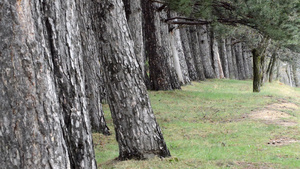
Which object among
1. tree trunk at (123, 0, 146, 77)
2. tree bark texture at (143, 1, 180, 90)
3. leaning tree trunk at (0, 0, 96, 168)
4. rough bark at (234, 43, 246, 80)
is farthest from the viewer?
rough bark at (234, 43, 246, 80)

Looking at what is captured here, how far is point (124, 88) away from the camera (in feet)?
21.3

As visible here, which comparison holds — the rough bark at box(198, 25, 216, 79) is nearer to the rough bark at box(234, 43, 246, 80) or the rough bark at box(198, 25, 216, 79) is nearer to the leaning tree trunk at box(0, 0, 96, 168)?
the rough bark at box(234, 43, 246, 80)

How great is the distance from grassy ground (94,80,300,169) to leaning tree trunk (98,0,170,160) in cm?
35

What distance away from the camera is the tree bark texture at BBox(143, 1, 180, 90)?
1770 cm

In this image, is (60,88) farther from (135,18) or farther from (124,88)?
(135,18)

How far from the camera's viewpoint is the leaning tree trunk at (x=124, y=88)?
21.4 ft

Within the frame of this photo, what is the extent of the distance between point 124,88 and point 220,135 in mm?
4412

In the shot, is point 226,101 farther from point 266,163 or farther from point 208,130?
point 266,163

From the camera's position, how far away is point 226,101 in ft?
56.6

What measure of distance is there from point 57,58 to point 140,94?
2212 millimetres

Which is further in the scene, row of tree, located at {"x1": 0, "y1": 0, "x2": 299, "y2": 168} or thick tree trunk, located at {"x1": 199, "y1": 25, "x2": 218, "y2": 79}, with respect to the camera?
thick tree trunk, located at {"x1": 199, "y1": 25, "x2": 218, "y2": 79}

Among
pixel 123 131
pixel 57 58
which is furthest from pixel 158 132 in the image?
pixel 57 58

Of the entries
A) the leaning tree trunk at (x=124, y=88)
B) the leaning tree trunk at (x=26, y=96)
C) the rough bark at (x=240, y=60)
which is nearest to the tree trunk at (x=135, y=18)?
the leaning tree trunk at (x=124, y=88)

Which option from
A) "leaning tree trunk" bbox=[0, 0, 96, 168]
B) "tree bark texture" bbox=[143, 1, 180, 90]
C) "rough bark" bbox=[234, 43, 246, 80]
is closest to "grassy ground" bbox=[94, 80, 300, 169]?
"tree bark texture" bbox=[143, 1, 180, 90]
